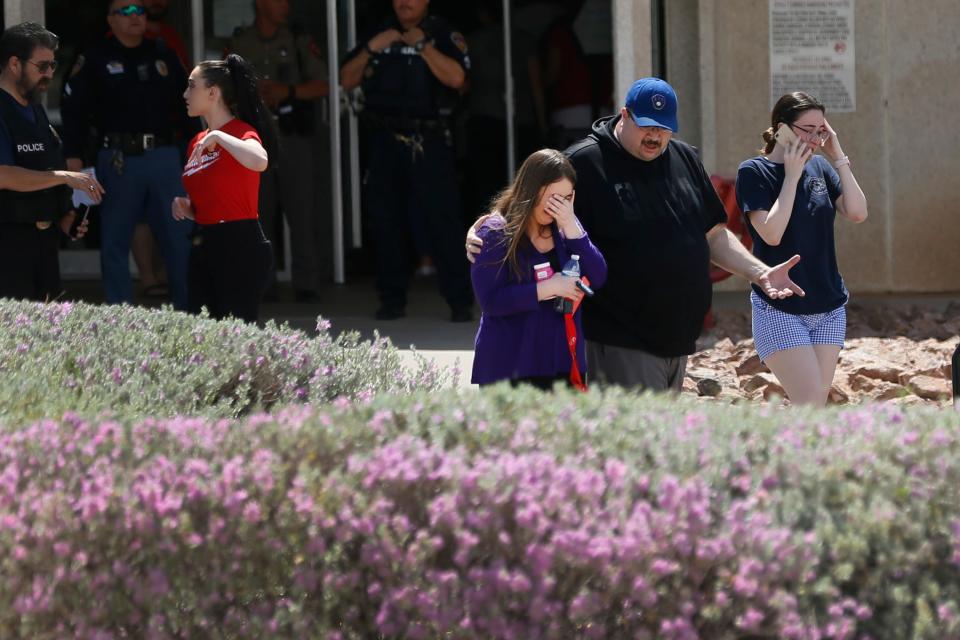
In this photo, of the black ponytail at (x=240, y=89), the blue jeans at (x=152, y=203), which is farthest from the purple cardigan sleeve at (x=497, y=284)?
Answer: the blue jeans at (x=152, y=203)

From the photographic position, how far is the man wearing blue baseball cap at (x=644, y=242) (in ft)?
17.7

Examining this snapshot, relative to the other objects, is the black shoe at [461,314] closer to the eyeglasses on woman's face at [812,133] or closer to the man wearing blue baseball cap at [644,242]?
the eyeglasses on woman's face at [812,133]

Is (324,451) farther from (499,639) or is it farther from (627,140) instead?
(627,140)

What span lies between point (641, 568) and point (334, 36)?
9155 millimetres

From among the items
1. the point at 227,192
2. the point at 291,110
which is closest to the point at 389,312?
the point at 291,110

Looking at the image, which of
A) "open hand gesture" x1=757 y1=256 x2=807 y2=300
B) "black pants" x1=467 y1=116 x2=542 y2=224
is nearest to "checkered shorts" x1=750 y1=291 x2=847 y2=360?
"open hand gesture" x1=757 y1=256 x2=807 y2=300

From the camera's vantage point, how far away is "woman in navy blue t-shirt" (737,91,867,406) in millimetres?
5906

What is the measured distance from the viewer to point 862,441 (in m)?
3.55

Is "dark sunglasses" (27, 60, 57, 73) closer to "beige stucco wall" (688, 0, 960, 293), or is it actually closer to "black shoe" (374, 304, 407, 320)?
"black shoe" (374, 304, 407, 320)

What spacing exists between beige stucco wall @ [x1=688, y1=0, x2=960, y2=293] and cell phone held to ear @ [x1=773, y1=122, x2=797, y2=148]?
533 cm

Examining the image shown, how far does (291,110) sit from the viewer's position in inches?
441

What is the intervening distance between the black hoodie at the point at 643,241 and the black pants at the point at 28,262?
3.11 metres

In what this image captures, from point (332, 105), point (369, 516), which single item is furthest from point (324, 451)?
point (332, 105)

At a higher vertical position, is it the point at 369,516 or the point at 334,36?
the point at 334,36
